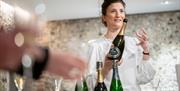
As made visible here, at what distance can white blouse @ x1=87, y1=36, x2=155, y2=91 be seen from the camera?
957mm

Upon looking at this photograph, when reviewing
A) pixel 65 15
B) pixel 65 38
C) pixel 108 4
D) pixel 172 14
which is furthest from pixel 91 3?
pixel 108 4

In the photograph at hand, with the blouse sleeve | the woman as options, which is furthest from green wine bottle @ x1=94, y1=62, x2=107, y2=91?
the blouse sleeve

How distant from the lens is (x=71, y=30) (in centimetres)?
461

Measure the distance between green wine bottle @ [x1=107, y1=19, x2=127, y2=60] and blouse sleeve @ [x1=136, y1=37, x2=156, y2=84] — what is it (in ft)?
0.26

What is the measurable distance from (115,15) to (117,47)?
0.23m

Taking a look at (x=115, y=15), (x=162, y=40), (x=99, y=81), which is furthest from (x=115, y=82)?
(x=162, y=40)

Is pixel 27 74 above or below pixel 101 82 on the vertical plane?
above

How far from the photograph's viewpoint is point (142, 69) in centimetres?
98

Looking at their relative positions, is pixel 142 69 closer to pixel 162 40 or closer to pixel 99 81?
pixel 99 81

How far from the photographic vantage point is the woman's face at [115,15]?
106 cm

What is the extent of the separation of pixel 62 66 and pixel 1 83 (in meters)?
2.51

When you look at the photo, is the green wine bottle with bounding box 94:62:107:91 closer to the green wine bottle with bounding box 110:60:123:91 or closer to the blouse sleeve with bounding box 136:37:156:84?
the green wine bottle with bounding box 110:60:123:91

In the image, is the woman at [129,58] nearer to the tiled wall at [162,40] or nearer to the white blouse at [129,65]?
the white blouse at [129,65]

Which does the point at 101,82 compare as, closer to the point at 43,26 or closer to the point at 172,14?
the point at 43,26
